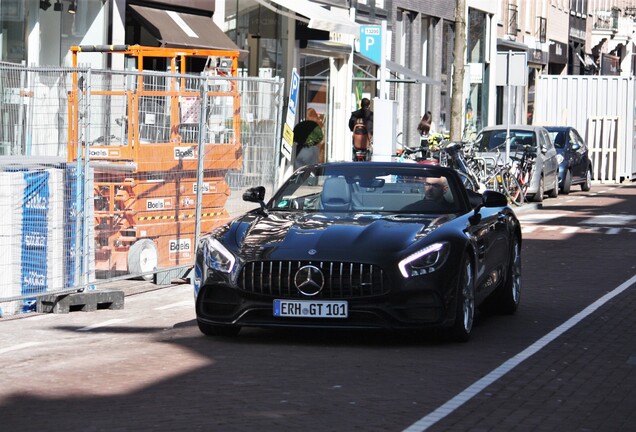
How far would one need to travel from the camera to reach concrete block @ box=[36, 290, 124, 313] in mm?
13242

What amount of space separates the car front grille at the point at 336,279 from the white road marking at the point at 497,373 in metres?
1.03

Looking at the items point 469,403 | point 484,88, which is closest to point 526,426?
point 469,403

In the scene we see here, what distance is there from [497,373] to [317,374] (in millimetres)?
1097

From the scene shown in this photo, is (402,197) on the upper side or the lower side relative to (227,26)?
lower

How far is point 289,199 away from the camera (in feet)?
39.3

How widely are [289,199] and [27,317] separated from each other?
101 inches

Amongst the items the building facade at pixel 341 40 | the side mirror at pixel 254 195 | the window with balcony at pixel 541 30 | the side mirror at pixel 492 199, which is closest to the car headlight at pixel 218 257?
the side mirror at pixel 254 195

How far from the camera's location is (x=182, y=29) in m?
27.0

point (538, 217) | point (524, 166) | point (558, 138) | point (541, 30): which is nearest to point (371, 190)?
point (538, 217)

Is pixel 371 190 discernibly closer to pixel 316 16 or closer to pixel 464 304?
pixel 464 304

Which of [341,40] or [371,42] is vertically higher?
[341,40]

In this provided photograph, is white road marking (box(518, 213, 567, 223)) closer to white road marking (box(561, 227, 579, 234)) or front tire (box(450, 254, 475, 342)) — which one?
white road marking (box(561, 227, 579, 234))

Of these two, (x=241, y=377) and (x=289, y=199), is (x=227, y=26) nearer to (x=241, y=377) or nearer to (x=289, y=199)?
(x=289, y=199)

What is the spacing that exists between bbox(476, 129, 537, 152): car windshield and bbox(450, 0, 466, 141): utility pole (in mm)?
605
